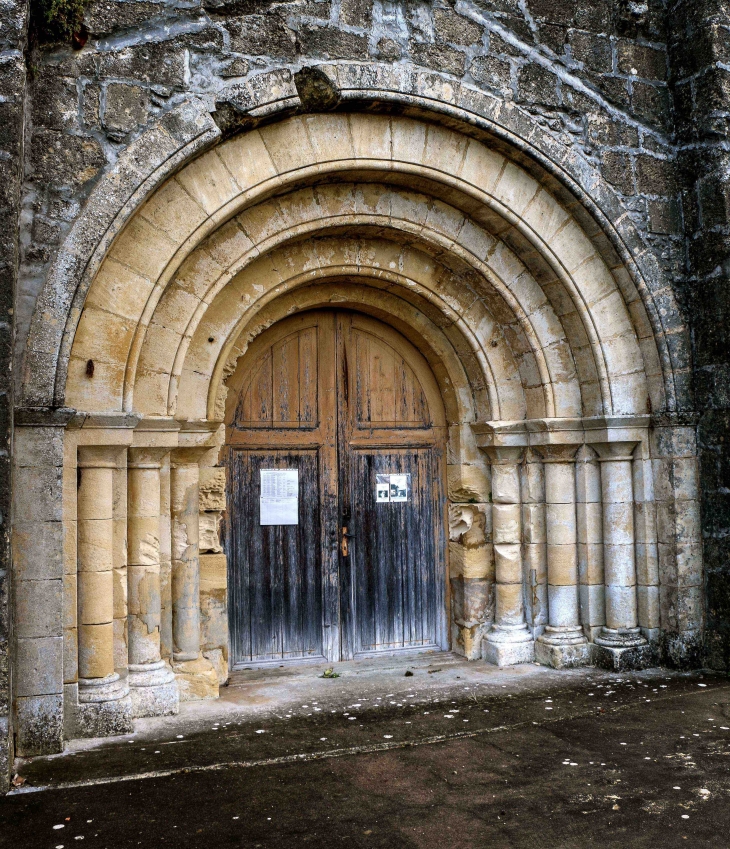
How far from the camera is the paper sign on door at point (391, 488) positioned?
5.46 metres

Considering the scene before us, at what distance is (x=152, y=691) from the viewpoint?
4.18 m

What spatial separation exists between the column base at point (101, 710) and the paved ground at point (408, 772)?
0.10m

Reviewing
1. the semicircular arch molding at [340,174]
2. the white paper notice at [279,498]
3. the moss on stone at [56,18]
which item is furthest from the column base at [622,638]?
the moss on stone at [56,18]

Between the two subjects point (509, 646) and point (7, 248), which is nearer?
point (7, 248)

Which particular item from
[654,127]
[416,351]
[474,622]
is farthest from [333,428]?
[654,127]

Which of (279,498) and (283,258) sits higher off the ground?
(283,258)

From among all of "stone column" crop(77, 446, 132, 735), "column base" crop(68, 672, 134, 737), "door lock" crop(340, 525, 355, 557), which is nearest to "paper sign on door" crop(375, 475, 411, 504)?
"door lock" crop(340, 525, 355, 557)

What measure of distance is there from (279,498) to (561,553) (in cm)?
198

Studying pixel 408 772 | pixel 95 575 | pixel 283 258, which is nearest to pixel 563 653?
pixel 408 772

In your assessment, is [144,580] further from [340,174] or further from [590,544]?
[590,544]

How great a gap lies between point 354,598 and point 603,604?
5.62 ft

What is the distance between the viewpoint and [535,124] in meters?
4.73

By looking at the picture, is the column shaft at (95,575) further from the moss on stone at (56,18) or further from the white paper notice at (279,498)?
the moss on stone at (56,18)

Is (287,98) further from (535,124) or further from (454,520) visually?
(454,520)
